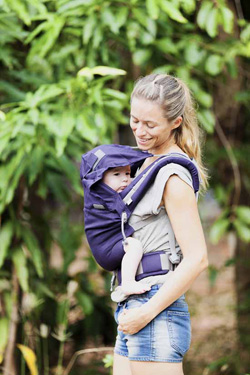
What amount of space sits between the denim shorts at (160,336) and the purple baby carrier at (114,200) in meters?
0.10

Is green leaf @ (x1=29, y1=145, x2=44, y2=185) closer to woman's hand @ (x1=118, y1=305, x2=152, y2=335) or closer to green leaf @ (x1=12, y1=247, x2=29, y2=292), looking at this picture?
green leaf @ (x1=12, y1=247, x2=29, y2=292)

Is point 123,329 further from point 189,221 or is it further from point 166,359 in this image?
point 189,221

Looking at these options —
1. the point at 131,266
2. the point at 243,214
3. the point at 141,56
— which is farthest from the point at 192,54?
the point at 131,266

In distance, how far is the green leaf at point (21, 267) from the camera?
3587 millimetres

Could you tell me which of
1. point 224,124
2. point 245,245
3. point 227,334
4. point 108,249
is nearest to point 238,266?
point 245,245

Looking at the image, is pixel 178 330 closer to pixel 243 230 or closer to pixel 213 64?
pixel 243 230

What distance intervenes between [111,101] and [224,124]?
1856mm

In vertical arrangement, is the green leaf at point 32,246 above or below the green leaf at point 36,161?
below

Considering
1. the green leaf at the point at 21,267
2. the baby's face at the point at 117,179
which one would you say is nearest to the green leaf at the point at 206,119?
the green leaf at the point at 21,267

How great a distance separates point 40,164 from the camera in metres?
3.42

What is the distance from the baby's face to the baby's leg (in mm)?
189

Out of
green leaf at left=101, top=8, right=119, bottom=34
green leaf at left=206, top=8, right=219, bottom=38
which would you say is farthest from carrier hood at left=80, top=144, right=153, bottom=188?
green leaf at left=206, top=8, right=219, bottom=38

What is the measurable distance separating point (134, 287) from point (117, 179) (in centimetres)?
36

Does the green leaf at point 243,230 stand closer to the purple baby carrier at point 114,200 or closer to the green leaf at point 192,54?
the green leaf at point 192,54
